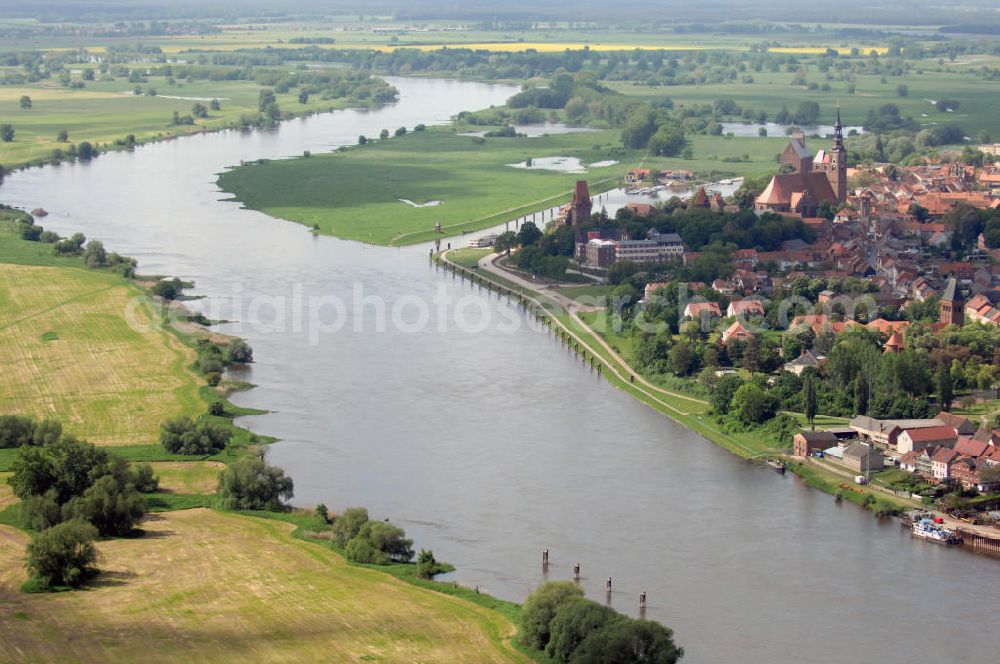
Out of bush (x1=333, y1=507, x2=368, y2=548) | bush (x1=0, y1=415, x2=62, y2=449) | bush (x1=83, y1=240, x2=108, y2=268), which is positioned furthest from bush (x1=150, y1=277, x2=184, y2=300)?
bush (x1=333, y1=507, x2=368, y2=548)

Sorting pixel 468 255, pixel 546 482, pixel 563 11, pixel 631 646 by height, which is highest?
pixel 563 11

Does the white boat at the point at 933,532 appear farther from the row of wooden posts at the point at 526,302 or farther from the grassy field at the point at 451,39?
the grassy field at the point at 451,39

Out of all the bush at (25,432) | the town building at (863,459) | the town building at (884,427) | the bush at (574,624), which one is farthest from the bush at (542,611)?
the bush at (25,432)

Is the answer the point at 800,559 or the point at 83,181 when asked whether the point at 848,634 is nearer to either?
the point at 800,559

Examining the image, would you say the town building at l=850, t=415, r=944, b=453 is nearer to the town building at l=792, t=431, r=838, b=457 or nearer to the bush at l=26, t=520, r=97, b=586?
the town building at l=792, t=431, r=838, b=457

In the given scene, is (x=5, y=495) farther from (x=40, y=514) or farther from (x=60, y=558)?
(x=60, y=558)

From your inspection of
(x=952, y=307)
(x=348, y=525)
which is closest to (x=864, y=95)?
(x=952, y=307)
